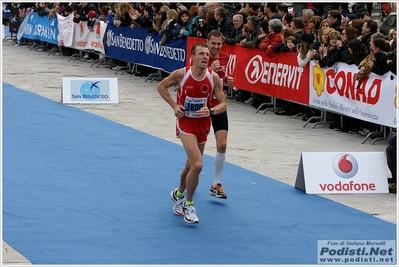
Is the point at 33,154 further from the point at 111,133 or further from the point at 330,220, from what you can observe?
the point at 330,220

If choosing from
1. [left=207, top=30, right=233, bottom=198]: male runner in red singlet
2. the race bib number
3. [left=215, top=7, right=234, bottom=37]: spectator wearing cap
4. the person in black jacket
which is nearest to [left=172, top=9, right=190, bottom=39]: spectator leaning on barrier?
[left=215, top=7, right=234, bottom=37]: spectator wearing cap

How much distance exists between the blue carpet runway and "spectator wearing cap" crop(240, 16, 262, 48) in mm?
4420

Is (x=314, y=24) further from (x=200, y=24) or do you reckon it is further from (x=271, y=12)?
(x=200, y=24)

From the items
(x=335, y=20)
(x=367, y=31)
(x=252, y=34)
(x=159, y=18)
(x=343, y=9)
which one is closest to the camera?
(x=367, y=31)

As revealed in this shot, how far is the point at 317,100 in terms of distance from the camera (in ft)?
53.7

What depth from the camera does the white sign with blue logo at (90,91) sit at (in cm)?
1923

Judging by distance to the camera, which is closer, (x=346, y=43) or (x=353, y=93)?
(x=353, y=93)

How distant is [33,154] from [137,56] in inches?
434

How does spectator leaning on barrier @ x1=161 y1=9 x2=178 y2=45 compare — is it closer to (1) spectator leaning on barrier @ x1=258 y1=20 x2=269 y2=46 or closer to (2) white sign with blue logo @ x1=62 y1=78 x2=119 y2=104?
(2) white sign with blue logo @ x1=62 y1=78 x2=119 y2=104

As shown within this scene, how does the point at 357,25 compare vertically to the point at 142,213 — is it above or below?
above

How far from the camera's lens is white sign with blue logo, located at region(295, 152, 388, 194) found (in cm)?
1145

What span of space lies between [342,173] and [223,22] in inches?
362

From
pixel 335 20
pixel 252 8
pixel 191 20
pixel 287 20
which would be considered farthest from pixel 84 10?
pixel 335 20

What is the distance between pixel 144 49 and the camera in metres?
23.8
